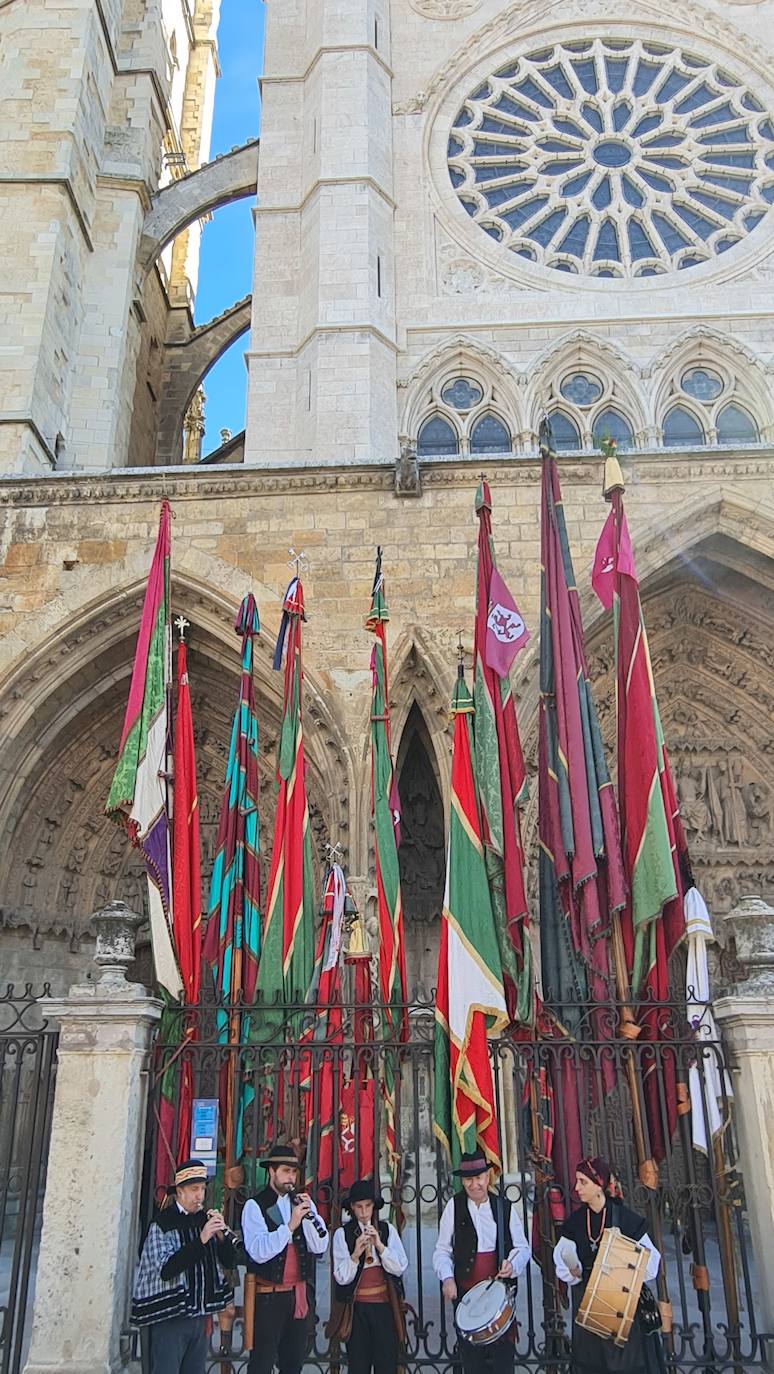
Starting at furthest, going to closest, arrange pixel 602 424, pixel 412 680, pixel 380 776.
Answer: pixel 602 424
pixel 412 680
pixel 380 776

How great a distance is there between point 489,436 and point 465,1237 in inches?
414

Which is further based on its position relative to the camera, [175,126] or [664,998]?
[175,126]

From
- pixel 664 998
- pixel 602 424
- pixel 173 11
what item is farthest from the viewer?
pixel 173 11

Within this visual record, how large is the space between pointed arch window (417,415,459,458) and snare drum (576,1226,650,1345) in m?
10.5

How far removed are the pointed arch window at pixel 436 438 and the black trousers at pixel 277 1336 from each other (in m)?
10.4

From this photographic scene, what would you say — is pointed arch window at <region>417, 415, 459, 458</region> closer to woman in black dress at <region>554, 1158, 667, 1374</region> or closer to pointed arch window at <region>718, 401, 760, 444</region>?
pointed arch window at <region>718, 401, 760, 444</region>

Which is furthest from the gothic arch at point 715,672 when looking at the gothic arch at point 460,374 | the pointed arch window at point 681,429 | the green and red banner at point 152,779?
the gothic arch at point 460,374

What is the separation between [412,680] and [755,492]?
10.6 feet

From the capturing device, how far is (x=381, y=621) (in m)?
6.91

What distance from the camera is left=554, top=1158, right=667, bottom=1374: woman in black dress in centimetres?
361

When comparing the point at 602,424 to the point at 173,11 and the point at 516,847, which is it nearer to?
the point at 516,847

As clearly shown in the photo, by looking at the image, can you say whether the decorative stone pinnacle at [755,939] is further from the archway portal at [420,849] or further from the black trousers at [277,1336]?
the archway portal at [420,849]

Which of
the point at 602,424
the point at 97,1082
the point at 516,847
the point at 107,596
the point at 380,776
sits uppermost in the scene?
the point at 602,424

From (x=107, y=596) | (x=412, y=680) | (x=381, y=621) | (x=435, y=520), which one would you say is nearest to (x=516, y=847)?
(x=381, y=621)
